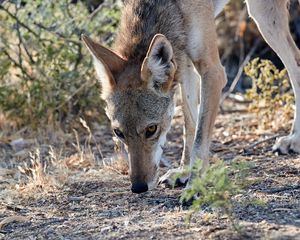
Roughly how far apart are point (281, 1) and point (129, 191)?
2625 mm

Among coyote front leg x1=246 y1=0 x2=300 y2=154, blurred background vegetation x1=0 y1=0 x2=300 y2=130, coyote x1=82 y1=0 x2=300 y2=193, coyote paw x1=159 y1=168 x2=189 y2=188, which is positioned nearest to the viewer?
coyote x1=82 y1=0 x2=300 y2=193

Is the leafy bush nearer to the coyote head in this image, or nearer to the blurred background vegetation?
the blurred background vegetation

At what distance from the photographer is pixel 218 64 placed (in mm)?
6328

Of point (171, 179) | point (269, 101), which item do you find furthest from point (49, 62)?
point (171, 179)

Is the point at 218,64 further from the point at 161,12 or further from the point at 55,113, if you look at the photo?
the point at 55,113

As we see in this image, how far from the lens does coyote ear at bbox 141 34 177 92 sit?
577 cm

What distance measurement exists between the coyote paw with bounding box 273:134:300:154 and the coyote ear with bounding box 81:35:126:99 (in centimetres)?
196

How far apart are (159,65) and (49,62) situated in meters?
3.19

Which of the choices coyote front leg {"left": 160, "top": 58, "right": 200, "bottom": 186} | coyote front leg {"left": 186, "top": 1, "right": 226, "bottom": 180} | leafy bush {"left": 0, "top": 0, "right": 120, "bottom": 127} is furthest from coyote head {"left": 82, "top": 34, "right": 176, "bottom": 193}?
leafy bush {"left": 0, "top": 0, "right": 120, "bottom": 127}

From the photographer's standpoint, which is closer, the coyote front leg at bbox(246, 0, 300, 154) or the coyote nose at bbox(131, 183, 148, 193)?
the coyote nose at bbox(131, 183, 148, 193)

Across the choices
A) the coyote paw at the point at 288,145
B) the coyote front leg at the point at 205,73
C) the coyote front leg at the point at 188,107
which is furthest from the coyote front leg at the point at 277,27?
the coyote front leg at the point at 205,73

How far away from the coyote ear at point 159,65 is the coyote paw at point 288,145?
1.65 meters

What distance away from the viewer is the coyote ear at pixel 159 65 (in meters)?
5.77

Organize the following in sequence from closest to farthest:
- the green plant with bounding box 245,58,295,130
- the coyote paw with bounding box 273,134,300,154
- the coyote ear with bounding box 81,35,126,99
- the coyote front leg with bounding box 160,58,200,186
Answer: the coyote ear with bounding box 81,35,126,99, the coyote front leg with bounding box 160,58,200,186, the coyote paw with bounding box 273,134,300,154, the green plant with bounding box 245,58,295,130
